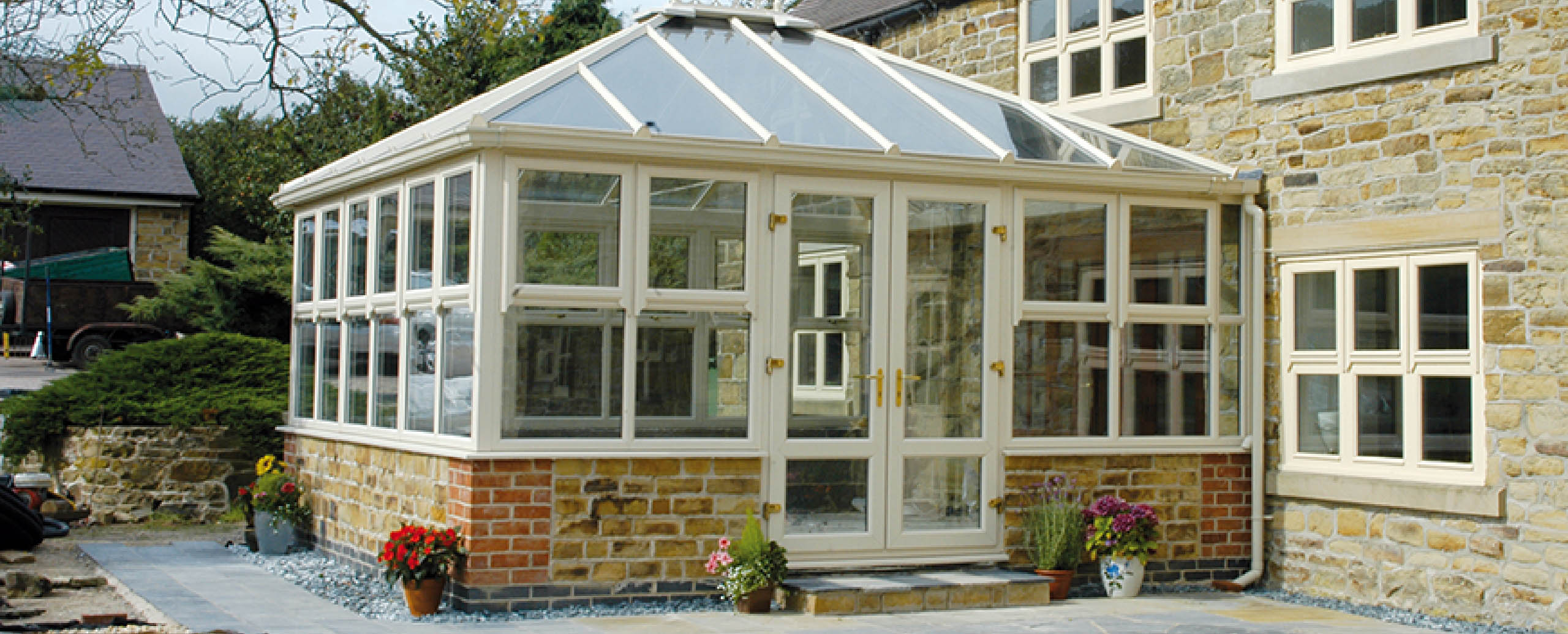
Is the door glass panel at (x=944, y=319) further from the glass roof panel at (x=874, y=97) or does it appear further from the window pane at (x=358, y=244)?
the window pane at (x=358, y=244)

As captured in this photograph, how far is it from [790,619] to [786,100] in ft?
10.2

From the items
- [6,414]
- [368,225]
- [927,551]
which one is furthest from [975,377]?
[6,414]

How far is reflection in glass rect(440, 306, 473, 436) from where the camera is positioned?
26.2ft

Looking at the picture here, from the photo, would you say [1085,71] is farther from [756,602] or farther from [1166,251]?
[756,602]

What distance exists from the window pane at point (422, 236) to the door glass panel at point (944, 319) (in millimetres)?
2763

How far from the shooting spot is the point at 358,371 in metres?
9.63

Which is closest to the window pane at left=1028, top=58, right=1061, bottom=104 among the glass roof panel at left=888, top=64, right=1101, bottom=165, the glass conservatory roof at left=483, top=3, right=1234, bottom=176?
the glass conservatory roof at left=483, top=3, right=1234, bottom=176

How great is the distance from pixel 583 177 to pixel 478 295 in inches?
33.7

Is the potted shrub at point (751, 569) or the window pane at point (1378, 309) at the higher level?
the window pane at point (1378, 309)

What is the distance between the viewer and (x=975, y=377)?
353 inches

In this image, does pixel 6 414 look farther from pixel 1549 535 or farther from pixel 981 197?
pixel 1549 535

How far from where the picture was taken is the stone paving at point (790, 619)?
7.53 m

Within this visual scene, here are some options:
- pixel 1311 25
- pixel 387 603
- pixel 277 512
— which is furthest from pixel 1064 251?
pixel 277 512

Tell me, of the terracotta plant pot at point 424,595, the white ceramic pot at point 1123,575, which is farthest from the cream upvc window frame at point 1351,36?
the terracotta plant pot at point 424,595
